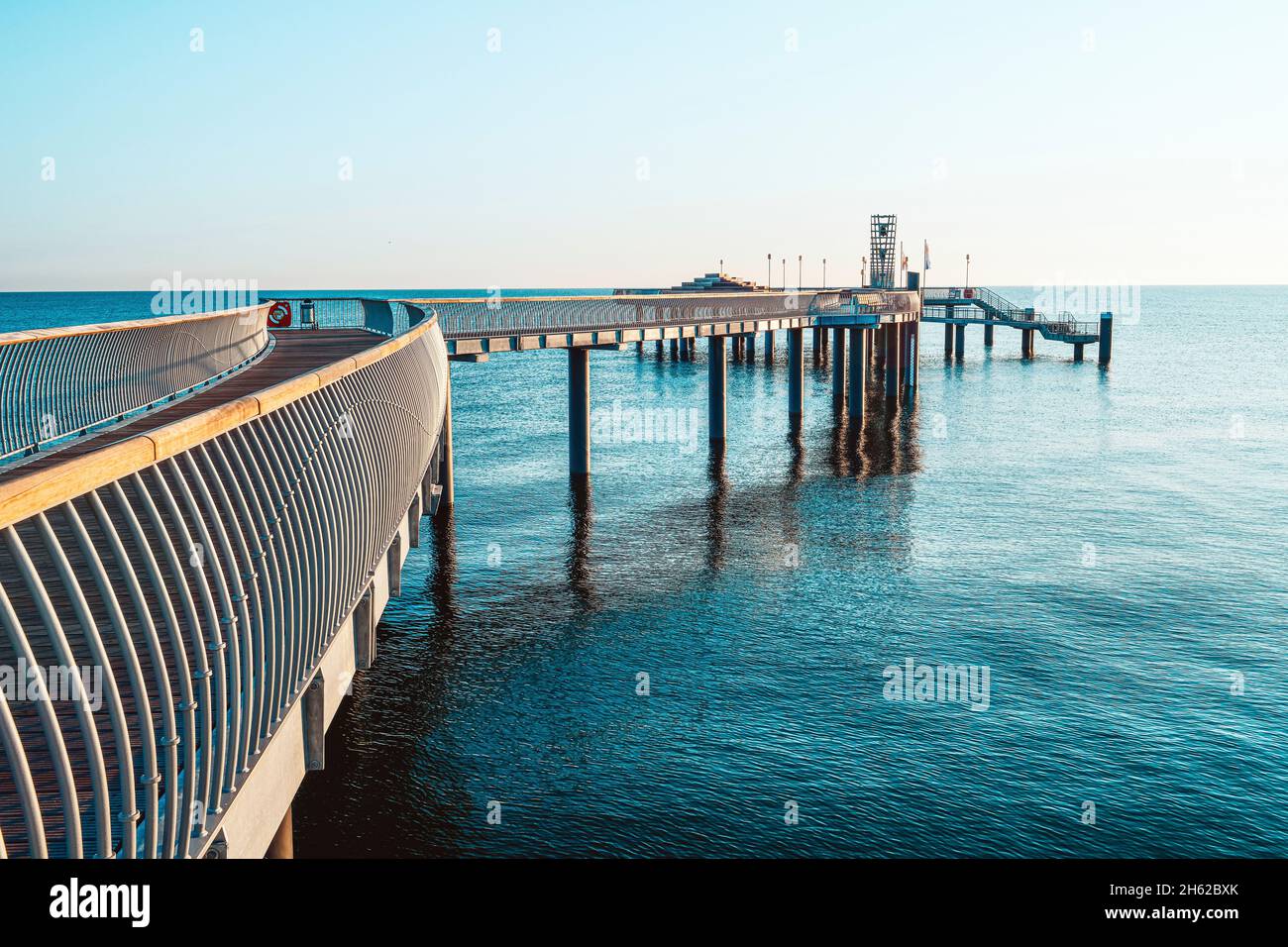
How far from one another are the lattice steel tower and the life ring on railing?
4994 centimetres

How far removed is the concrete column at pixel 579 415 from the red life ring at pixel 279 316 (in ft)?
24.9

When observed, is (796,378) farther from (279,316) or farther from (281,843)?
(281,843)

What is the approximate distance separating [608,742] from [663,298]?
23.9 m

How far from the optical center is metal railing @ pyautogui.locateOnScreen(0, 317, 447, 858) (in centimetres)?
349

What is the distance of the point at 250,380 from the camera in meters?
15.9

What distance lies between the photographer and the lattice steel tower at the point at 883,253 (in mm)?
74375

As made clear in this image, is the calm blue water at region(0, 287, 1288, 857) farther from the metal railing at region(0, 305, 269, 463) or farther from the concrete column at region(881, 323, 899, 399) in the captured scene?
the concrete column at region(881, 323, 899, 399)

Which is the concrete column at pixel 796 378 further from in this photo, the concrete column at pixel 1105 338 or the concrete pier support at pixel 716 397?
the concrete column at pixel 1105 338

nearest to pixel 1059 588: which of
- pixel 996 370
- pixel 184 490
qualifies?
pixel 184 490

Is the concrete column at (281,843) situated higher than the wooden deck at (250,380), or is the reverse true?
the wooden deck at (250,380)

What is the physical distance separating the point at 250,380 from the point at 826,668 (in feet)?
29.6

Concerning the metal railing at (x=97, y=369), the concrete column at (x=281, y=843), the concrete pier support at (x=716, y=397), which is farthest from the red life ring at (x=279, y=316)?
the concrete column at (x=281, y=843)

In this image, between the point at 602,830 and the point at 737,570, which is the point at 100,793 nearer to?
the point at 602,830

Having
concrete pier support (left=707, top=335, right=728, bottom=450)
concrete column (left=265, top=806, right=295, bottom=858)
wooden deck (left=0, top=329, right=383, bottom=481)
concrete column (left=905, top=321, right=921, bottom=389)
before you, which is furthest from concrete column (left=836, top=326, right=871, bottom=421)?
concrete column (left=265, top=806, right=295, bottom=858)
